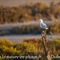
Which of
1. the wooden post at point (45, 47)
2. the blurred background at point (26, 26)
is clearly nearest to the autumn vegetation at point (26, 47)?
the blurred background at point (26, 26)

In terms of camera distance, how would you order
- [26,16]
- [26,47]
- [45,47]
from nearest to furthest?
1. [45,47]
2. [26,47]
3. [26,16]

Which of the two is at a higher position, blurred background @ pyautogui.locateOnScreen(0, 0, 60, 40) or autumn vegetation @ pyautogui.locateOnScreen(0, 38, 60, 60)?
blurred background @ pyautogui.locateOnScreen(0, 0, 60, 40)

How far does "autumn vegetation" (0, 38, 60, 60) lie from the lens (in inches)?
231

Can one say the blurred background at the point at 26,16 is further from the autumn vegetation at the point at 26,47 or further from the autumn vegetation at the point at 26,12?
the autumn vegetation at the point at 26,47

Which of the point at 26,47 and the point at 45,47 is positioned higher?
the point at 45,47

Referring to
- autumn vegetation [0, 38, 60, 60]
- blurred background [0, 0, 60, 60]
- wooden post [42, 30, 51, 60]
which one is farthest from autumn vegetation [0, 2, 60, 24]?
wooden post [42, 30, 51, 60]

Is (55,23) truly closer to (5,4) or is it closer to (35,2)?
(35,2)

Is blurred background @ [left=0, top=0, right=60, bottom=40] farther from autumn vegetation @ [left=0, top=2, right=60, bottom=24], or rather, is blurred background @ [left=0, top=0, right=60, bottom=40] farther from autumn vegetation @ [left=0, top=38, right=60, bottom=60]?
autumn vegetation @ [left=0, top=38, right=60, bottom=60]

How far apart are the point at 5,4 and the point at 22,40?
93 centimetres

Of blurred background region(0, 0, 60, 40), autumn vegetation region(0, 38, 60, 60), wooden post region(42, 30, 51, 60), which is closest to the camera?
wooden post region(42, 30, 51, 60)

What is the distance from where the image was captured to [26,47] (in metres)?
5.93

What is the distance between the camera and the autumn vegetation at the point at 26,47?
5.87 m

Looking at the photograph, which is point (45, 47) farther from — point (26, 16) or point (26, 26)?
point (26, 16)

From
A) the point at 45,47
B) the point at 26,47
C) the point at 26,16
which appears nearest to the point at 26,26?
the point at 26,16
